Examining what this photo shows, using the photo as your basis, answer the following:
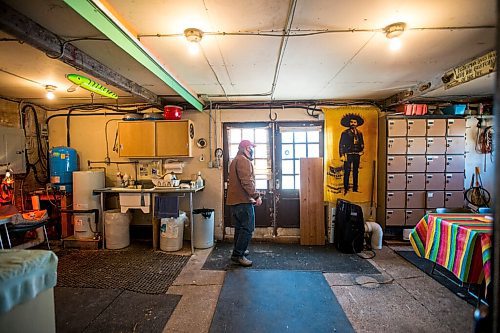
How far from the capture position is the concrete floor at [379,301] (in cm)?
212

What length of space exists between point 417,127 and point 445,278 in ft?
7.35

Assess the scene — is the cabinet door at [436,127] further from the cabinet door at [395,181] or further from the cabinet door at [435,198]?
the cabinet door at [435,198]

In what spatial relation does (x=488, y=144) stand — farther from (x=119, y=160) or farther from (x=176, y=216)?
(x=119, y=160)

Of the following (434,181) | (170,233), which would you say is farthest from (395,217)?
(170,233)

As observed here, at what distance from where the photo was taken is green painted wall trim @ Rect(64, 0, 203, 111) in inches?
60.1

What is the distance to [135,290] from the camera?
2709 millimetres

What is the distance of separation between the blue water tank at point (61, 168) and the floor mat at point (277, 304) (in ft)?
10.2

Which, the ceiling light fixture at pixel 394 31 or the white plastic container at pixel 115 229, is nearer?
the ceiling light fixture at pixel 394 31

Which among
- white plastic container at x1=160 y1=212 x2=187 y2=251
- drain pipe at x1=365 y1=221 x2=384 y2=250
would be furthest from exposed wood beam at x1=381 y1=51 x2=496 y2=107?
white plastic container at x1=160 y1=212 x2=187 y2=251

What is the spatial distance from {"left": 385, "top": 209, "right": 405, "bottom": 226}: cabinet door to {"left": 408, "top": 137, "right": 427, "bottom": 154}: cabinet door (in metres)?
0.97

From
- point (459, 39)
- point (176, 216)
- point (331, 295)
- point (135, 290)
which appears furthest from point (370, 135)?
point (135, 290)

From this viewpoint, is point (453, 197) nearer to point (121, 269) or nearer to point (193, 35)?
point (193, 35)

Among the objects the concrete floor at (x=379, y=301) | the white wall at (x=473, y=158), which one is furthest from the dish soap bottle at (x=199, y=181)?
the white wall at (x=473, y=158)

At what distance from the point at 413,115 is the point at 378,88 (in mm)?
885
